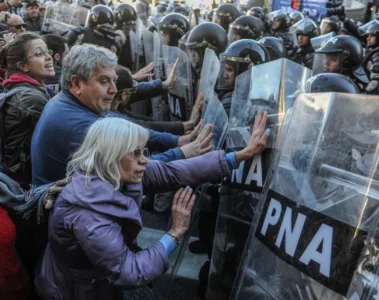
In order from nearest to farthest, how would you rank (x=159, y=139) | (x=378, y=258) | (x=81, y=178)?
1. (x=378, y=258)
2. (x=81, y=178)
3. (x=159, y=139)

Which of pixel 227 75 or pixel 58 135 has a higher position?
pixel 227 75

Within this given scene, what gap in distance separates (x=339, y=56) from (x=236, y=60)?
2.11 metres

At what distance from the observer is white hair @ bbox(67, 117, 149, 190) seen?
69.4 inches

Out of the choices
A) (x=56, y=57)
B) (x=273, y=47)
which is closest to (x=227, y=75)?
(x=56, y=57)

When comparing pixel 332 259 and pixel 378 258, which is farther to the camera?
pixel 332 259

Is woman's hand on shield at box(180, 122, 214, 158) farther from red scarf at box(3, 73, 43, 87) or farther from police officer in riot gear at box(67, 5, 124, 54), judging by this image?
police officer in riot gear at box(67, 5, 124, 54)

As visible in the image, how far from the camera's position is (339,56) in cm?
521

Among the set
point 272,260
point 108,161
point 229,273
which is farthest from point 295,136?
point 229,273

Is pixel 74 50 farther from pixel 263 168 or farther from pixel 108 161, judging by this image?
pixel 263 168

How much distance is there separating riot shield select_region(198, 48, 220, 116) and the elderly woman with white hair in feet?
4.09

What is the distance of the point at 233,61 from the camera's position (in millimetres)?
3570

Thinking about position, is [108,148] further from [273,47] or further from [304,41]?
[304,41]

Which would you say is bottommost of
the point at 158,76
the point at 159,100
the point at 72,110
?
the point at 159,100

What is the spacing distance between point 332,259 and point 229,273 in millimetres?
1167
